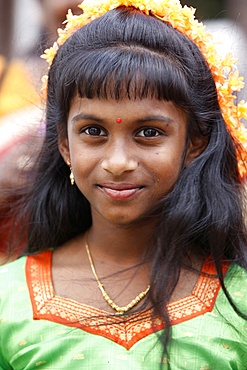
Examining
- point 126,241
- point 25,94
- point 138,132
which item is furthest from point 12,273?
point 25,94

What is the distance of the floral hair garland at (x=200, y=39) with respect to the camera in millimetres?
2441

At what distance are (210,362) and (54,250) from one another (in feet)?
2.03

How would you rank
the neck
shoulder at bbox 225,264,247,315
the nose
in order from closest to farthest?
the nose < shoulder at bbox 225,264,247,315 < the neck

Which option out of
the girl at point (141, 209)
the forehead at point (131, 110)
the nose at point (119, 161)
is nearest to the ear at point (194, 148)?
the girl at point (141, 209)

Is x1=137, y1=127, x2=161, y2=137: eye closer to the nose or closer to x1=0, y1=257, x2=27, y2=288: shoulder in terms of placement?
the nose

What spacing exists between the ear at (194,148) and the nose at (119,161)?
224 millimetres

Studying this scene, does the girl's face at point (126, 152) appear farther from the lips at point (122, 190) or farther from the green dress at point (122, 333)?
the green dress at point (122, 333)

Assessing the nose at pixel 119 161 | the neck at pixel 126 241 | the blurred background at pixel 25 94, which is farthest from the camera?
the blurred background at pixel 25 94

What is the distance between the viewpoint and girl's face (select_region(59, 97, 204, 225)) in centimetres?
228

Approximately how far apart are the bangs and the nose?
0.44ft

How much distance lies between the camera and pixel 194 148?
2471 millimetres

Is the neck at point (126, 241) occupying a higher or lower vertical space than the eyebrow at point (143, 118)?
lower

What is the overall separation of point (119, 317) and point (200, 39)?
79cm

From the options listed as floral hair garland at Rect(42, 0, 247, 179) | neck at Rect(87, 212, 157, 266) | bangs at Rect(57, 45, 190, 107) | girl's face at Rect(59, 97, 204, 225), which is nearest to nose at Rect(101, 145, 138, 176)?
girl's face at Rect(59, 97, 204, 225)
